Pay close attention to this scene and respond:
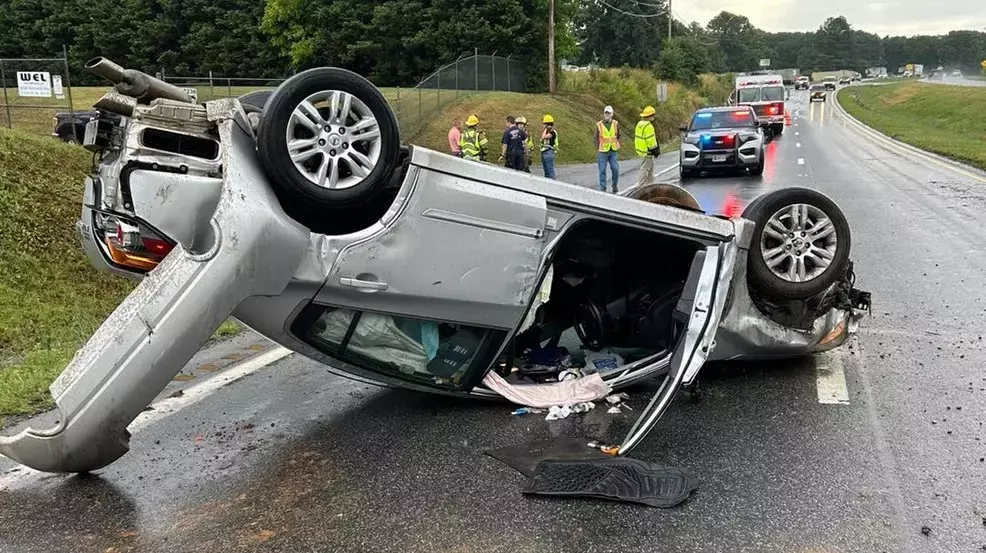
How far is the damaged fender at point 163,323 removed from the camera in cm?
320

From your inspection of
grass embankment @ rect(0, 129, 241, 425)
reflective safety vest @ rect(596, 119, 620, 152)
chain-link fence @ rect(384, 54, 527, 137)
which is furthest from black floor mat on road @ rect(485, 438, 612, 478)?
chain-link fence @ rect(384, 54, 527, 137)

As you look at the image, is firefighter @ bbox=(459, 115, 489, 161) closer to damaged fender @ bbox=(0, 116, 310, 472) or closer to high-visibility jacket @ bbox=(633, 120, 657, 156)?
high-visibility jacket @ bbox=(633, 120, 657, 156)

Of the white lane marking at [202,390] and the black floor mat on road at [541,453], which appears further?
the white lane marking at [202,390]

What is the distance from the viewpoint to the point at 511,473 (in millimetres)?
3605

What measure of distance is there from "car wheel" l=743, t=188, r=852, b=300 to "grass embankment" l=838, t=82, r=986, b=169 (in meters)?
16.6

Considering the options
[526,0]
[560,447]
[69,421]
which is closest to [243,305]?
[69,421]

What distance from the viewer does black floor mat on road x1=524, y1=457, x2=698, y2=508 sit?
3.31 meters

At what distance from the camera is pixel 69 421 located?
10.6 ft

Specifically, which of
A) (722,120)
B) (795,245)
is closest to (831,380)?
(795,245)

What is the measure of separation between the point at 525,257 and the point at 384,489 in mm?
1282

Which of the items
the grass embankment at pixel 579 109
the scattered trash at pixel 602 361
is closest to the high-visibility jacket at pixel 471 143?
the grass embankment at pixel 579 109

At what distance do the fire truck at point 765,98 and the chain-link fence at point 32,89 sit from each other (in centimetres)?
2594

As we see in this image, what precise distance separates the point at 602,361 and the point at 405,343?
1.44 meters

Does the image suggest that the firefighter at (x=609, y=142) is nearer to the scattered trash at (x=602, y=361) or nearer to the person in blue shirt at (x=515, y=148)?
the person in blue shirt at (x=515, y=148)
